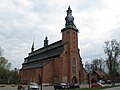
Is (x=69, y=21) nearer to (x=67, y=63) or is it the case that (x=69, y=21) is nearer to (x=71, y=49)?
(x=71, y=49)

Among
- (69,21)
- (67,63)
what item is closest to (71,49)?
(67,63)

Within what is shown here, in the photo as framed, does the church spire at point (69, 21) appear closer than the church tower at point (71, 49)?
No

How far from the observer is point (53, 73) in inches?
2936

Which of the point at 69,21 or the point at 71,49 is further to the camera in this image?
the point at 69,21

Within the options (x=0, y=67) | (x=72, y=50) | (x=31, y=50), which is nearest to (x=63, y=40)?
(x=72, y=50)

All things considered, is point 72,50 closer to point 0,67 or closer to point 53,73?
point 53,73

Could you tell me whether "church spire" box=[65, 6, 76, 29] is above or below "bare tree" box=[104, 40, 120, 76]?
above

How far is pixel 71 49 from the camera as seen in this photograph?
7525 centimetres

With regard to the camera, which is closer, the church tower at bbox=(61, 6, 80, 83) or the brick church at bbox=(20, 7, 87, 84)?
the brick church at bbox=(20, 7, 87, 84)

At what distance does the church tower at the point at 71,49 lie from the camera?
241 feet

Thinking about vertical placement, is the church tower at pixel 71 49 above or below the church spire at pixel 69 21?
below

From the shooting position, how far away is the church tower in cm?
7354

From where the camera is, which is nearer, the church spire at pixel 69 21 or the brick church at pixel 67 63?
the brick church at pixel 67 63

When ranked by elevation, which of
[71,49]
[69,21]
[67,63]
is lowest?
[67,63]
